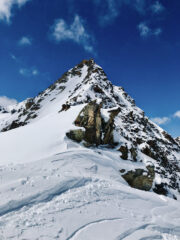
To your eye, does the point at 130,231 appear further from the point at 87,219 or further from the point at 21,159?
the point at 21,159

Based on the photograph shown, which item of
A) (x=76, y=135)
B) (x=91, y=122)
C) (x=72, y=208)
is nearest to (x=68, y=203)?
(x=72, y=208)

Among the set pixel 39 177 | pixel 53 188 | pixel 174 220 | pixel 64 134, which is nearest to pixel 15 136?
pixel 64 134

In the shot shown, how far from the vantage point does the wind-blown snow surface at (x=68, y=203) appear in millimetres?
5273

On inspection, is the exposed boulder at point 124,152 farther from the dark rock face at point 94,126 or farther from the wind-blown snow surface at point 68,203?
the wind-blown snow surface at point 68,203

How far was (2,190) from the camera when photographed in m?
6.39

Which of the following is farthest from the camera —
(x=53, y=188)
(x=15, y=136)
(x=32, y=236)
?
(x=15, y=136)

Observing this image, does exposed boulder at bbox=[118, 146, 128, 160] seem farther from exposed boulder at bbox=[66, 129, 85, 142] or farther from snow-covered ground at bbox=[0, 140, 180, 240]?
snow-covered ground at bbox=[0, 140, 180, 240]

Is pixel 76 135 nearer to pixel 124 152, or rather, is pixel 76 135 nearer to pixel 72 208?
pixel 124 152

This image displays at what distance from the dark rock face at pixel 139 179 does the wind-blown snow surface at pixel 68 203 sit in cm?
220

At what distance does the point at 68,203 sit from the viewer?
6586 mm

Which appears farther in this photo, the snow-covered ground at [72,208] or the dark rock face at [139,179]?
the dark rock face at [139,179]

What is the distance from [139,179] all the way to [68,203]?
9.13 m

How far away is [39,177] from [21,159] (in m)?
2.56

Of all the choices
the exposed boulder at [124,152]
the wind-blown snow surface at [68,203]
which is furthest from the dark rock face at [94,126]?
the wind-blown snow surface at [68,203]
